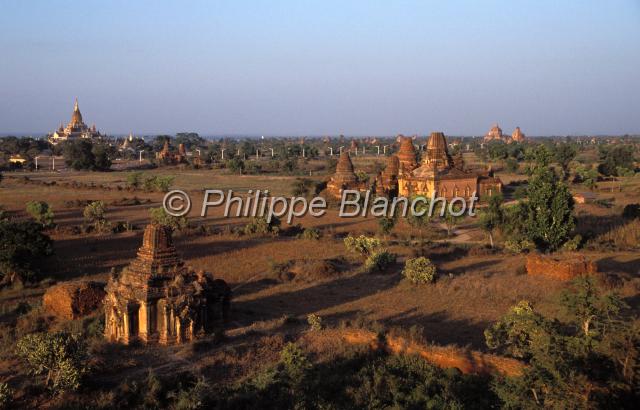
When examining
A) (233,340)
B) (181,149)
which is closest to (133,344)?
(233,340)

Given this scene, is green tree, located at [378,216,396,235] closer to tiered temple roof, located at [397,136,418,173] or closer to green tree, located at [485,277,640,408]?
tiered temple roof, located at [397,136,418,173]

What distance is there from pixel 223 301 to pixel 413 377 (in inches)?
223

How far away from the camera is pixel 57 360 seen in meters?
10.2

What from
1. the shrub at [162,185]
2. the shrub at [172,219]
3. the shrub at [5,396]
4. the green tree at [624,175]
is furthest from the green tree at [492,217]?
the green tree at [624,175]

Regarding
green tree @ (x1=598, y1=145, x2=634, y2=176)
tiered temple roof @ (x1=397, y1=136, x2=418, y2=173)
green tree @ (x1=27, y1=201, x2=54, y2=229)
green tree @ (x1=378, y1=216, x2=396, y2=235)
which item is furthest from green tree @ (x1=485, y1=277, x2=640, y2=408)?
green tree @ (x1=598, y1=145, x2=634, y2=176)

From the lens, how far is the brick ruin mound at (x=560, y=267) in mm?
18547

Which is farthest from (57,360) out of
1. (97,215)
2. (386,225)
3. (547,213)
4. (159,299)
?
(547,213)

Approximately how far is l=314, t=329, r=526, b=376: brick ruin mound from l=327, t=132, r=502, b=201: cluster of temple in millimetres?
26615

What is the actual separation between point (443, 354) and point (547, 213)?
1450 cm

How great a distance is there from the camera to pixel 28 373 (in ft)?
34.9

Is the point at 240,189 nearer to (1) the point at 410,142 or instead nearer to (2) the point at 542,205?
A: (1) the point at 410,142

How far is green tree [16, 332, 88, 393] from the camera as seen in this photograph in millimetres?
10062

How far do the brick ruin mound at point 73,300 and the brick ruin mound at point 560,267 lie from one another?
44.1 ft

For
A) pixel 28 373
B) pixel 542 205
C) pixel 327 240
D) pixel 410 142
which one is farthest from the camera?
pixel 410 142
